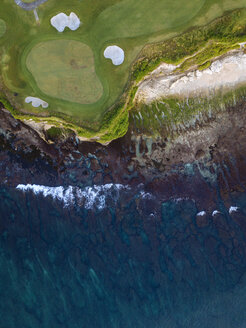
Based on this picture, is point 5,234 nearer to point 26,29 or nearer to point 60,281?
point 60,281

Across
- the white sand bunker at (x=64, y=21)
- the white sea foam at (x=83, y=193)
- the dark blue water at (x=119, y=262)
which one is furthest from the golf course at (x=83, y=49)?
the dark blue water at (x=119, y=262)

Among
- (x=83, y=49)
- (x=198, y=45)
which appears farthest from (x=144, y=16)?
(x=83, y=49)

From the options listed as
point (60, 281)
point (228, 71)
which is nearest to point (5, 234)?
point (60, 281)

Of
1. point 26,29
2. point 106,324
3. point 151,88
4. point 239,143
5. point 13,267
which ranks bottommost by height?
point 106,324

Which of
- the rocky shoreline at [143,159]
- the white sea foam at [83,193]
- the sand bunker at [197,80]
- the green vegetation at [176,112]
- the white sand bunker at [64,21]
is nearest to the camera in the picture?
the white sand bunker at [64,21]

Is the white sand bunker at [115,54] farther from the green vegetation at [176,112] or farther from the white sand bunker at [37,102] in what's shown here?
the white sand bunker at [37,102]

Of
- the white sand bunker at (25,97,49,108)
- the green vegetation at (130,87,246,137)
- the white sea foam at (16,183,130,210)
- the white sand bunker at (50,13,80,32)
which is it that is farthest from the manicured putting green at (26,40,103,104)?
the white sea foam at (16,183,130,210)

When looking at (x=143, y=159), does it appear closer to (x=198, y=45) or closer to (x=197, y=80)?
(x=197, y=80)
